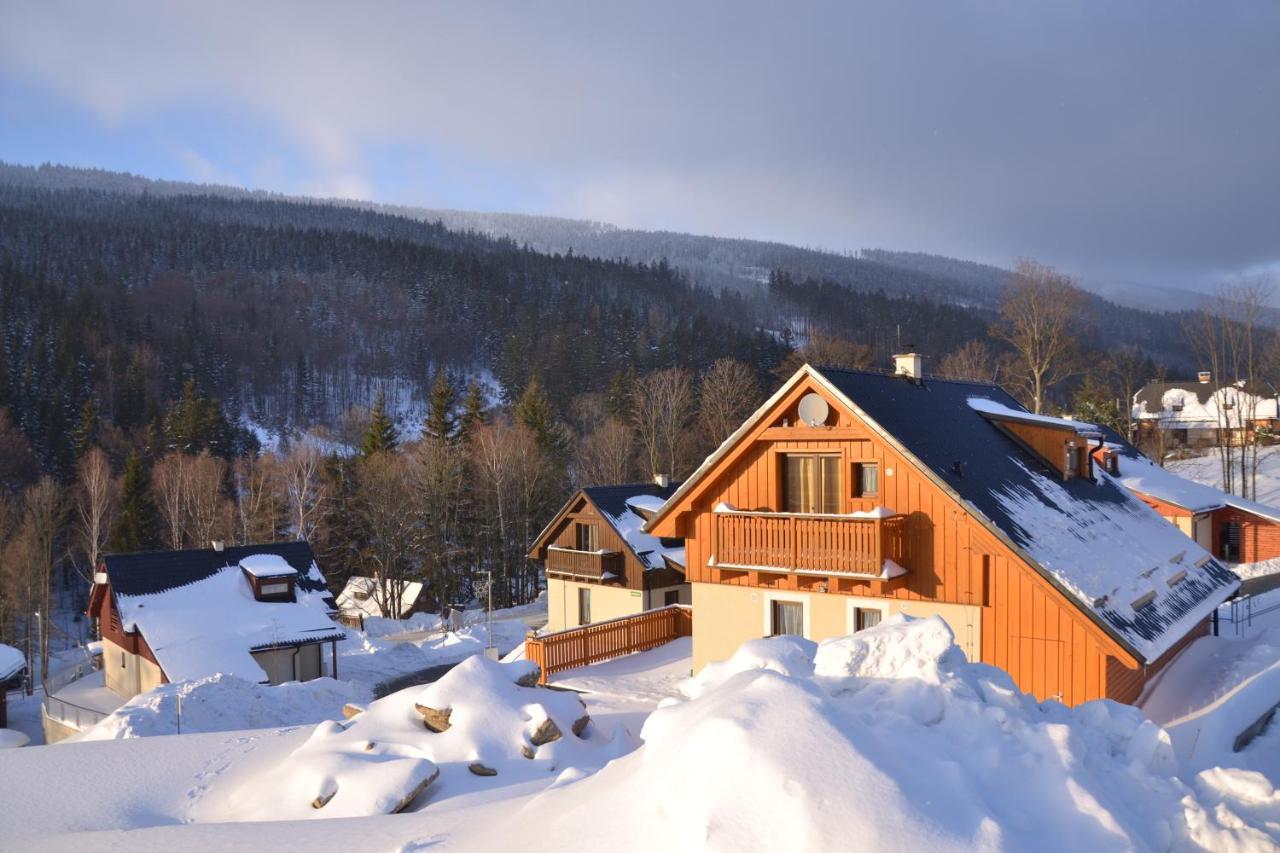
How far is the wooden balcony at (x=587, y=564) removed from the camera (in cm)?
2934

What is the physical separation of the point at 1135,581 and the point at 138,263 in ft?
413

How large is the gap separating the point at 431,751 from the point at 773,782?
6401 mm

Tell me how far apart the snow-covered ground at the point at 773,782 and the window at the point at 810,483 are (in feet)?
23.6

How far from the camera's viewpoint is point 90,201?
144000 mm

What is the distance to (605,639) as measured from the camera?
733 inches

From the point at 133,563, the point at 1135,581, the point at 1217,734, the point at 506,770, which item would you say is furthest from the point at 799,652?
the point at 133,563

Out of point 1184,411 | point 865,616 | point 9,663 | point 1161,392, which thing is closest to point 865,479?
point 865,616

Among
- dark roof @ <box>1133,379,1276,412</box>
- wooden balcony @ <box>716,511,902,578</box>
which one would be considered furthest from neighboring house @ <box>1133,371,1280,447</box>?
wooden balcony @ <box>716,511,902,578</box>

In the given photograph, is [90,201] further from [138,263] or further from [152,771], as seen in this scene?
[152,771]

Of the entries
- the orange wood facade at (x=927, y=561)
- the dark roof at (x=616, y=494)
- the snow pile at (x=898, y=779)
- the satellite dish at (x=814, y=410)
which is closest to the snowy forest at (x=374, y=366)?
the satellite dish at (x=814, y=410)

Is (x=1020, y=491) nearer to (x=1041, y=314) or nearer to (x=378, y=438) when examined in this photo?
(x=1041, y=314)

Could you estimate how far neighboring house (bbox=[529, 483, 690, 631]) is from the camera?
29.0 metres

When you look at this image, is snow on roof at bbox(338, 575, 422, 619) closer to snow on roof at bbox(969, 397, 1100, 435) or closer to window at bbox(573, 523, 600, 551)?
window at bbox(573, 523, 600, 551)

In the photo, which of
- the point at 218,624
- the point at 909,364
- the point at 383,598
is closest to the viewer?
the point at 909,364
